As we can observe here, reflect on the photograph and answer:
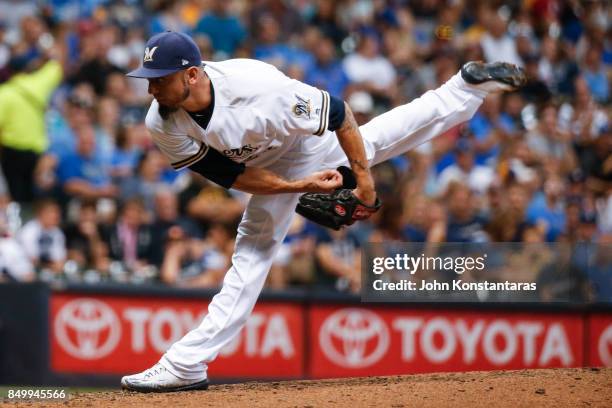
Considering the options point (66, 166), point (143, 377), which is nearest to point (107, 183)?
point (66, 166)

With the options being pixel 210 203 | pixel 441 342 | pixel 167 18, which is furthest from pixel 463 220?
pixel 167 18

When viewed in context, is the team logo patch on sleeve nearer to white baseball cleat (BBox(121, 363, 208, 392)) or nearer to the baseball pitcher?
the baseball pitcher

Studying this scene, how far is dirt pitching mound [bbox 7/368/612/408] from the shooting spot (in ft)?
20.3

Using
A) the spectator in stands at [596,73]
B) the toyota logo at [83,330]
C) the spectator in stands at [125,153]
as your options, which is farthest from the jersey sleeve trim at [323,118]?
the spectator in stands at [596,73]

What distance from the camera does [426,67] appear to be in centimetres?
1325

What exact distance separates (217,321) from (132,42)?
7.21 meters

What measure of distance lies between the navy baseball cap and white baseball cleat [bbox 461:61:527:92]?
1947 millimetres

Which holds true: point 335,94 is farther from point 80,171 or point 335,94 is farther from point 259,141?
point 259,141

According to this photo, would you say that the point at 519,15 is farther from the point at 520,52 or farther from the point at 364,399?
the point at 364,399

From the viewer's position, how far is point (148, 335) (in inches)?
396

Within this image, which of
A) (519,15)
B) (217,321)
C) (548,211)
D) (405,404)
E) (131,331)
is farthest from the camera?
(519,15)

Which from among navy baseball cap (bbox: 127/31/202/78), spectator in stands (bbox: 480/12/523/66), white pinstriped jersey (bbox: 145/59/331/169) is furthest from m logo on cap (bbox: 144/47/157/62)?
spectator in stands (bbox: 480/12/523/66)

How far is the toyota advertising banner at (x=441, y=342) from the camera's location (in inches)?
385

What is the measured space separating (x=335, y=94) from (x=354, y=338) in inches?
143
